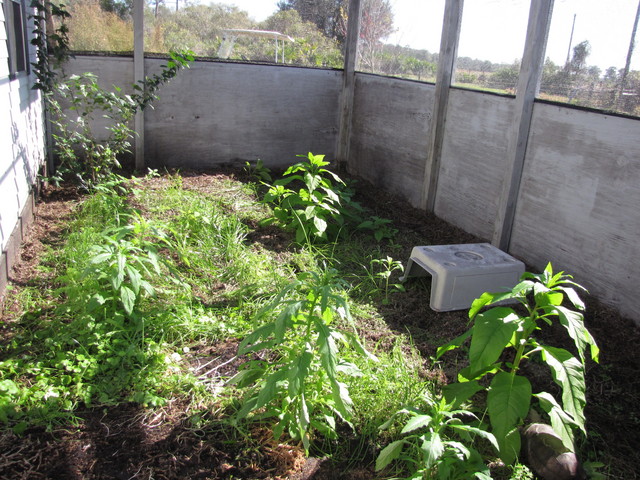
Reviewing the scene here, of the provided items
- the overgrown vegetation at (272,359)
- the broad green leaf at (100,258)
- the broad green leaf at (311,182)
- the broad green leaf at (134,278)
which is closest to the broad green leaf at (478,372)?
the overgrown vegetation at (272,359)

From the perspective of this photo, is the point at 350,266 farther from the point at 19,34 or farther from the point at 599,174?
the point at 19,34

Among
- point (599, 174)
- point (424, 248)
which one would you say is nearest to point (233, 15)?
point (424, 248)

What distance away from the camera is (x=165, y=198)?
527 centimetres

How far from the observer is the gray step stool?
3633 mm

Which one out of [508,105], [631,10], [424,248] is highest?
[631,10]

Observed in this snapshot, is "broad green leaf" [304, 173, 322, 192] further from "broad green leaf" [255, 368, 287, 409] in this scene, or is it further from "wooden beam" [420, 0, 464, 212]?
"broad green leaf" [255, 368, 287, 409]

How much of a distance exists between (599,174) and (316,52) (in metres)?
4.42

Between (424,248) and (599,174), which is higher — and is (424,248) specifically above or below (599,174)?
below

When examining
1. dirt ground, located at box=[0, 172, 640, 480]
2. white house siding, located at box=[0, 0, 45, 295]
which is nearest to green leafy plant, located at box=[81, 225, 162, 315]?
dirt ground, located at box=[0, 172, 640, 480]

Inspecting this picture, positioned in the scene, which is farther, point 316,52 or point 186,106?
point 316,52

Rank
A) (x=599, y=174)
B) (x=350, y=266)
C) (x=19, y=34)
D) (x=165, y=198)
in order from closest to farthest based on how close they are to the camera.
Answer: (x=599, y=174) → (x=350, y=266) → (x=19, y=34) → (x=165, y=198)

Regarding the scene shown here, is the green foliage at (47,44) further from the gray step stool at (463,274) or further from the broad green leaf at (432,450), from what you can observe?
the broad green leaf at (432,450)

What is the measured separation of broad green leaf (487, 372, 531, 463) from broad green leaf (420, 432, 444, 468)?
396 millimetres

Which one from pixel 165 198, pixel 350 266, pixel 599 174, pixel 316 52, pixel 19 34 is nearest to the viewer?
pixel 599 174
